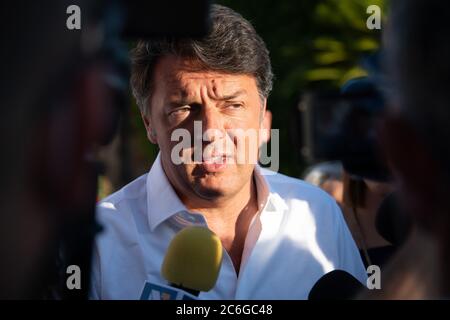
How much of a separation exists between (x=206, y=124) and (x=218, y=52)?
0.22 meters

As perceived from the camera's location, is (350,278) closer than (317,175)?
Yes

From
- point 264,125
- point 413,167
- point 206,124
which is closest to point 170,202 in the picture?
point 206,124

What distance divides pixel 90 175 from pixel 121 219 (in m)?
1.31

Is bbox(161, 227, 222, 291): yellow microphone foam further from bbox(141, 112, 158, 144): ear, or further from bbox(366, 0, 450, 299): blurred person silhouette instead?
bbox(366, 0, 450, 299): blurred person silhouette

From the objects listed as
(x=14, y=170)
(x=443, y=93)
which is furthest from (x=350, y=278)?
(x=14, y=170)

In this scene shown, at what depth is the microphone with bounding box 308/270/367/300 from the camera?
6.02ft

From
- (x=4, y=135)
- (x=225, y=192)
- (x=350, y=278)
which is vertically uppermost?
(x=4, y=135)

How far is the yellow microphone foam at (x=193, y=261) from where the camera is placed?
72.6 inches

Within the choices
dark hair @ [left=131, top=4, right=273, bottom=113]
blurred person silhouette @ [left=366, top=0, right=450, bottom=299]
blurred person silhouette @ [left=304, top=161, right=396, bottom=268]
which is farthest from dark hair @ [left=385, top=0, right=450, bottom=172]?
blurred person silhouette @ [left=304, top=161, right=396, bottom=268]

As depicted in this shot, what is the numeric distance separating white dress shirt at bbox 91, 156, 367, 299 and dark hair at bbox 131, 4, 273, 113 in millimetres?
279

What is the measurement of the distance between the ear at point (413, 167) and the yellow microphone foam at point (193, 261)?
0.88 meters

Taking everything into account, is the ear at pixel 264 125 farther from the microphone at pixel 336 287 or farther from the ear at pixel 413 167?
the ear at pixel 413 167

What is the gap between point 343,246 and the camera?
2.43 meters

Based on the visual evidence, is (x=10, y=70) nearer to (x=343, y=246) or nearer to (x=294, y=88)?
(x=343, y=246)
